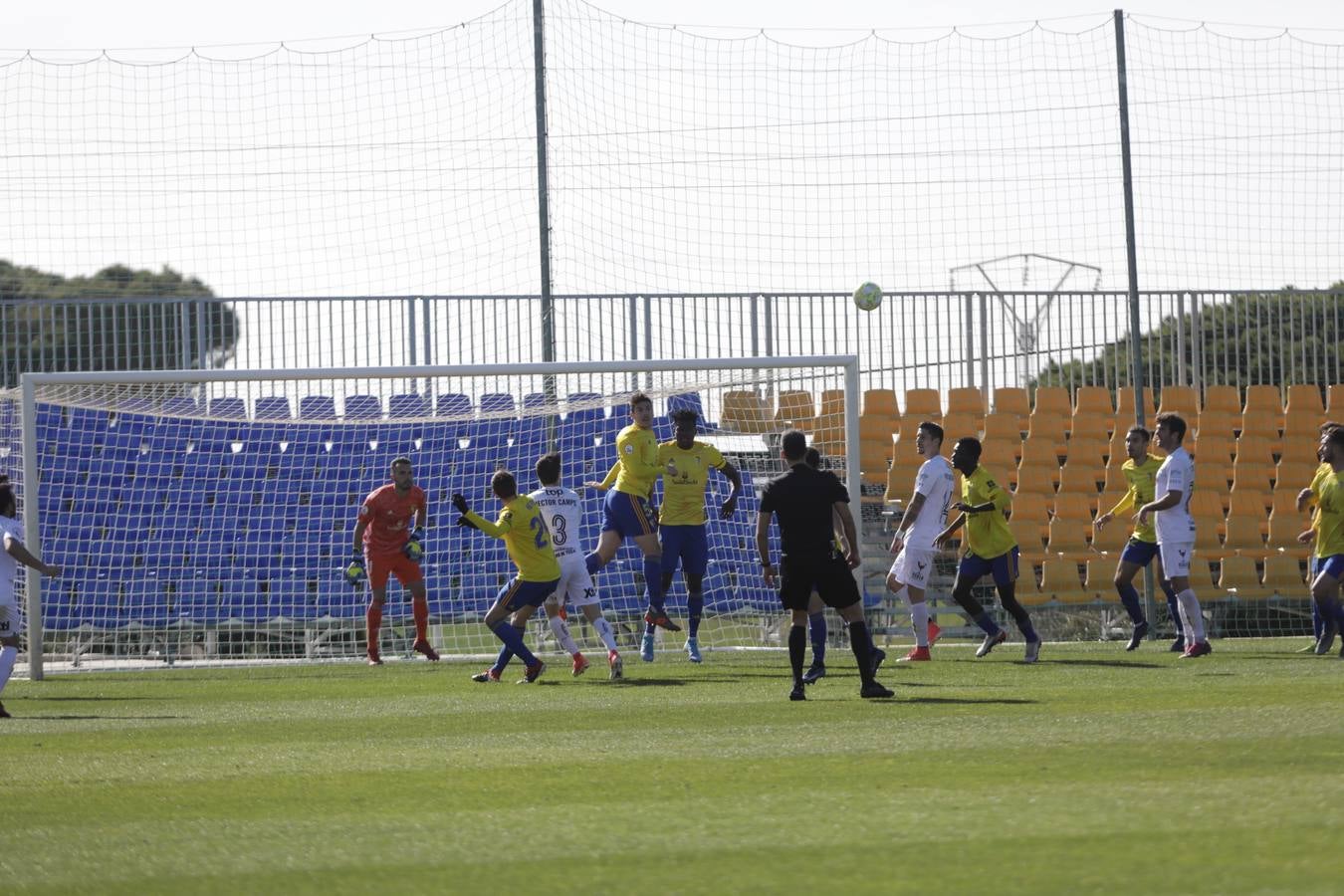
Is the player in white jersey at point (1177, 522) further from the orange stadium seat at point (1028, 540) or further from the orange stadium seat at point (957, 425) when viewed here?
the orange stadium seat at point (957, 425)

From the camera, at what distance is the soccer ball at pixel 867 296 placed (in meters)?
19.0

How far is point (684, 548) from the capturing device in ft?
50.5

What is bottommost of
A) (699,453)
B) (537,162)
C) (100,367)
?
(699,453)

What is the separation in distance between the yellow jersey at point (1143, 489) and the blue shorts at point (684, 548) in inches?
148

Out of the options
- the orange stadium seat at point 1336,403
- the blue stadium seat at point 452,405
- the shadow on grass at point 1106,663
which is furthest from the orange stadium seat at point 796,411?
the orange stadium seat at point 1336,403

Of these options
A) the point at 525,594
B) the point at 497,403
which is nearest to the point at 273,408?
the point at 497,403

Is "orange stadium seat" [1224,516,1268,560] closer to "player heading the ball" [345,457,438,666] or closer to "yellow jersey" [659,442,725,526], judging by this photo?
"yellow jersey" [659,442,725,526]

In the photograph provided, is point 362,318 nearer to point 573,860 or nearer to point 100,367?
point 100,367

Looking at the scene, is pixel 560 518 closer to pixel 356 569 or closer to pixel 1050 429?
pixel 356 569

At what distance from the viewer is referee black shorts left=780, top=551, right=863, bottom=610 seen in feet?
37.0

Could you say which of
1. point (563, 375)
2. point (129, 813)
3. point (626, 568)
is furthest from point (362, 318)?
point (129, 813)

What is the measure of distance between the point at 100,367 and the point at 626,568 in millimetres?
6218

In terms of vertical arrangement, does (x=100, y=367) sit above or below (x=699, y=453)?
above

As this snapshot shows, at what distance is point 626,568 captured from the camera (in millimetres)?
19109
